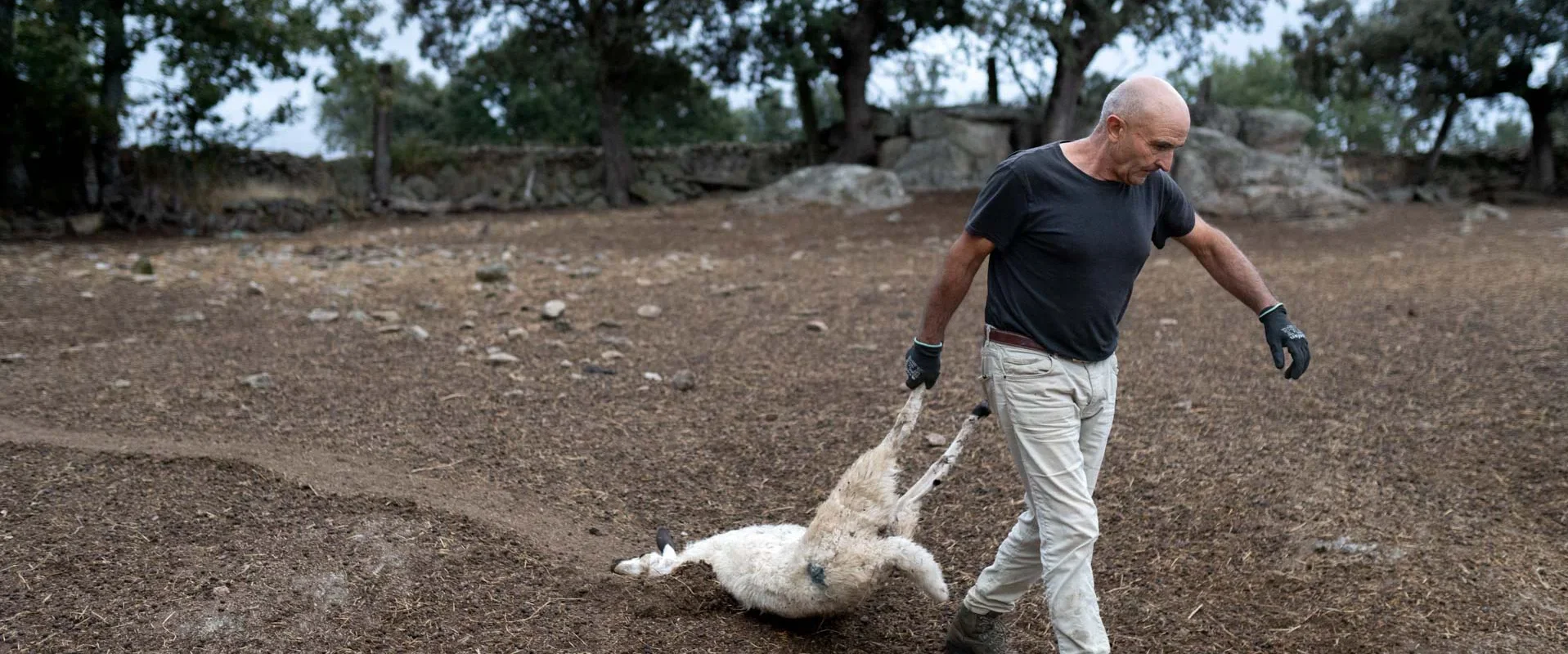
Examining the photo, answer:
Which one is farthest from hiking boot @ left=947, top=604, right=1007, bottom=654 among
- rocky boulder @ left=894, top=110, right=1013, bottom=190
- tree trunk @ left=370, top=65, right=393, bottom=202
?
tree trunk @ left=370, top=65, right=393, bottom=202

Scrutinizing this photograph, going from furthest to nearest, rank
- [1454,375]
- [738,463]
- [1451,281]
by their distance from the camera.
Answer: [1451,281] → [1454,375] → [738,463]

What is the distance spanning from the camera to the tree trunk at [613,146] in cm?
1772

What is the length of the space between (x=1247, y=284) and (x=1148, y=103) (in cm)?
73

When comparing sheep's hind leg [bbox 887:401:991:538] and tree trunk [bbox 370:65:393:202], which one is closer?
sheep's hind leg [bbox 887:401:991:538]

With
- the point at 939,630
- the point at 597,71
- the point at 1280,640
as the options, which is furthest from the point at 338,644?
the point at 597,71

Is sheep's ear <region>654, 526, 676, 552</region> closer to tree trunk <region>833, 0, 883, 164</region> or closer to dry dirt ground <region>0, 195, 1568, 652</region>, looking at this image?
dry dirt ground <region>0, 195, 1568, 652</region>

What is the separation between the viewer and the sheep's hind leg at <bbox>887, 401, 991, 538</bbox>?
10.2ft

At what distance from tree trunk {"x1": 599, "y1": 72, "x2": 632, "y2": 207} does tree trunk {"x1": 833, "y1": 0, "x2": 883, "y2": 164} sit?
3.79 meters

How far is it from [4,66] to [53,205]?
2.26 metres

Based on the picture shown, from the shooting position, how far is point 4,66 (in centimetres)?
1181

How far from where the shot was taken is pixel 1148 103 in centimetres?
261

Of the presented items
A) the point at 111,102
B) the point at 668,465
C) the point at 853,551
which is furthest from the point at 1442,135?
the point at 111,102

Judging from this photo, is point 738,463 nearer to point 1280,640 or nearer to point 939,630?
point 939,630

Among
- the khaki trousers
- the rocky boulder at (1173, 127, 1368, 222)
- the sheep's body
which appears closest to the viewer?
the khaki trousers
